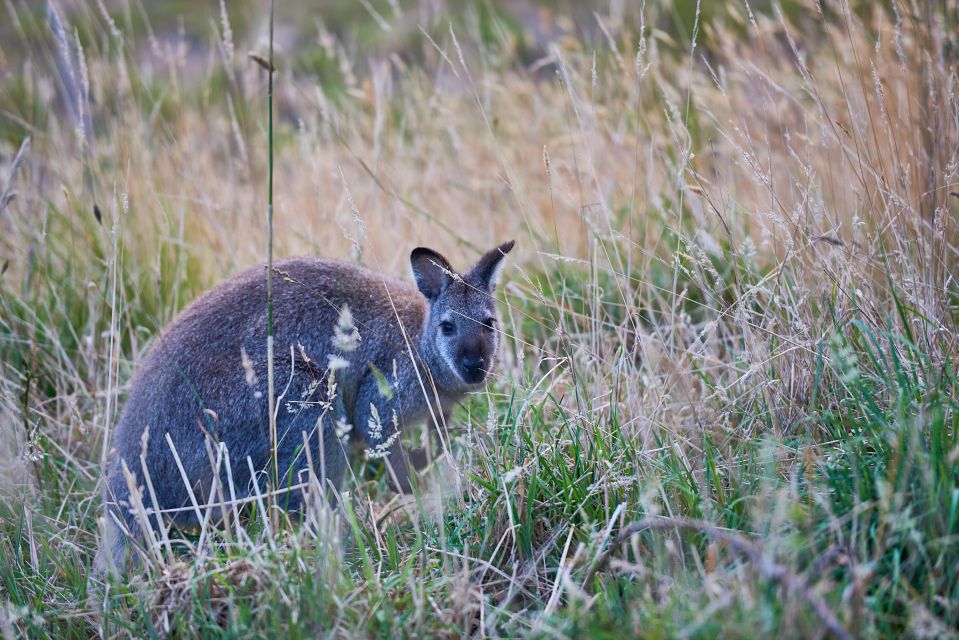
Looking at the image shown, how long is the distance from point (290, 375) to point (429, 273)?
886 millimetres

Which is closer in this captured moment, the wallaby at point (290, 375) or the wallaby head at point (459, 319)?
the wallaby at point (290, 375)

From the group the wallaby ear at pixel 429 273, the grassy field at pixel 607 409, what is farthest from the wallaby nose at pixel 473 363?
the wallaby ear at pixel 429 273

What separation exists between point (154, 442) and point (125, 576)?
612mm

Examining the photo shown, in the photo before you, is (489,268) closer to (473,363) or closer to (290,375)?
(473,363)

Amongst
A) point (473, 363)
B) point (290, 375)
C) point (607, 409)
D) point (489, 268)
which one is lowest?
point (607, 409)

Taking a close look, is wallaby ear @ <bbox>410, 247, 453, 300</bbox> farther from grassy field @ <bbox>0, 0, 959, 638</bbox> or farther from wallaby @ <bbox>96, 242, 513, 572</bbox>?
grassy field @ <bbox>0, 0, 959, 638</bbox>

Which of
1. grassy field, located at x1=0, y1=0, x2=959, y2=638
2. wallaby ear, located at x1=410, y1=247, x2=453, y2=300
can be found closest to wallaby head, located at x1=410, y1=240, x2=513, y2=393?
wallaby ear, located at x1=410, y1=247, x2=453, y2=300

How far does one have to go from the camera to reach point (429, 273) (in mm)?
4602

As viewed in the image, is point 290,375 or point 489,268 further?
point 489,268

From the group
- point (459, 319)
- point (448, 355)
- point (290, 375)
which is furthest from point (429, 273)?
point (290, 375)

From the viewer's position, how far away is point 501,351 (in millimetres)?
4914

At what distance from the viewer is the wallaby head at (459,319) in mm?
4430

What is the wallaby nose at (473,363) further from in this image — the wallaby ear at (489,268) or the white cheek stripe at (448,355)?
the wallaby ear at (489,268)

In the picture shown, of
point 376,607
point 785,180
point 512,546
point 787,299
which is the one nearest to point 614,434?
point 512,546
